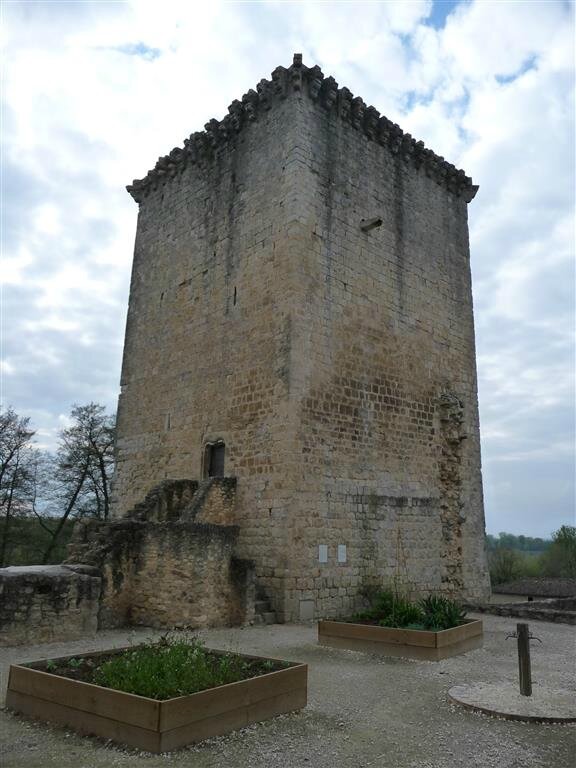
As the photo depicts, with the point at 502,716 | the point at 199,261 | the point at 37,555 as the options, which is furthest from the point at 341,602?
the point at 37,555

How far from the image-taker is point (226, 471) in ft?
40.8

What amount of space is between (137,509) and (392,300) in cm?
721

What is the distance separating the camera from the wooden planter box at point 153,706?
4.35 m

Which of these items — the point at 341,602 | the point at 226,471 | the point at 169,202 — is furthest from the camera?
the point at 169,202

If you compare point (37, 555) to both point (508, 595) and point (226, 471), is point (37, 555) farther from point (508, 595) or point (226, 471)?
point (508, 595)

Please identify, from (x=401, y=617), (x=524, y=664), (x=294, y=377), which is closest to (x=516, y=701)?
(x=524, y=664)

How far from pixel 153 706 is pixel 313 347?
843cm

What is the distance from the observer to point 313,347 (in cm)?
1208

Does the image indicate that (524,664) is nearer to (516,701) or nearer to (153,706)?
(516,701)

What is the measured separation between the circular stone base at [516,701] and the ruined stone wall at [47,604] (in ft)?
18.4

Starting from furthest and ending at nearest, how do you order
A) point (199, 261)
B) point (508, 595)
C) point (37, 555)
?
point (37, 555) < point (508, 595) < point (199, 261)

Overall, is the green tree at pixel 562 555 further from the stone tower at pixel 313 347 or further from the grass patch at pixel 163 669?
the grass patch at pixel 163 669

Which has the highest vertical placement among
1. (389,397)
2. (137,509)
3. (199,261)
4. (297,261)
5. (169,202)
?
(169,202)

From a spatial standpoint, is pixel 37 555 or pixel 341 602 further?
pixel 37 555
